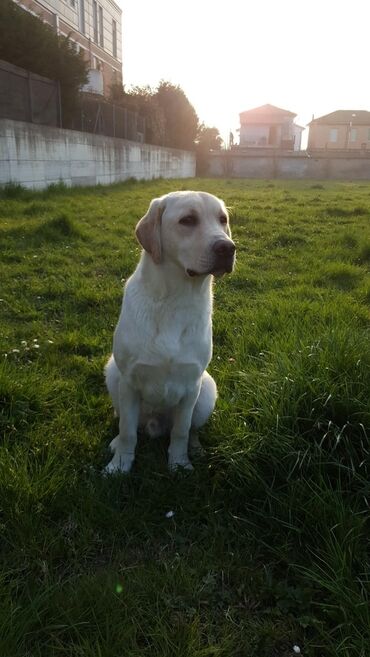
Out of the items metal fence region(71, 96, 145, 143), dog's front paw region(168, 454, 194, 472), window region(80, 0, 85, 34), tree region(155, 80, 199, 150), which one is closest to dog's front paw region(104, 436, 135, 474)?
dog's front paw region(168, 454, 194, 472)

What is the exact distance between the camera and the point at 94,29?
1258 inches

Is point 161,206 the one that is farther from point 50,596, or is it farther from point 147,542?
point 50,596

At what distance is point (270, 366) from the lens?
2.94 metres

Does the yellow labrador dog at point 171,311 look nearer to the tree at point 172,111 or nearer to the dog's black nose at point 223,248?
the dog's black nose at point 223,248

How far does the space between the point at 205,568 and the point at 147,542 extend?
0.29 metres

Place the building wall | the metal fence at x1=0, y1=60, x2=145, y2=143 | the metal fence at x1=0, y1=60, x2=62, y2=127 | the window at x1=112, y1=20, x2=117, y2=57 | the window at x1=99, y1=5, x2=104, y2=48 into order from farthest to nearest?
1. the building wall
2. the window at x1=112, y1=20, x2=117, y2=57
3. the window at x1=99, y1=5, x2=104, y2=48
4. the metal fence at x1=0, y1=60, x2=145, y2=143
5. the metal fence at x1=0, y1=60, x2=62, y2=127

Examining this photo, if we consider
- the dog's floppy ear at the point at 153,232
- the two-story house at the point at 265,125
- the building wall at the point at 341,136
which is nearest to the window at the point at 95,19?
the dog's floppy ear at the point at 153,232

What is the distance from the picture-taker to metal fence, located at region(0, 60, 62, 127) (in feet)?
34.1

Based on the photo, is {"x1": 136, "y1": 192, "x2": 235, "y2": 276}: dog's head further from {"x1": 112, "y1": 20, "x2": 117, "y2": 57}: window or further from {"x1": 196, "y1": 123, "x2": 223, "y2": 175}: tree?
{"x1": 112, "y1": 20, "x2": 117, "y2": 57}: window

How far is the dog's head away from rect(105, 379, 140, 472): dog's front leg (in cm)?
75

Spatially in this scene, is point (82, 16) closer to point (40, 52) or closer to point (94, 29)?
point (94, 29)

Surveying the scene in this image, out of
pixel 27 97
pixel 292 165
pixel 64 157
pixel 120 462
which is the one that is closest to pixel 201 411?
pixel 120 462

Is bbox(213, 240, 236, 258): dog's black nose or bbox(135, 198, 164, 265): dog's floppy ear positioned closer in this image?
bbox(213, 240, 236, 258): dog's black nose

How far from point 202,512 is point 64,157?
41.3 ft
